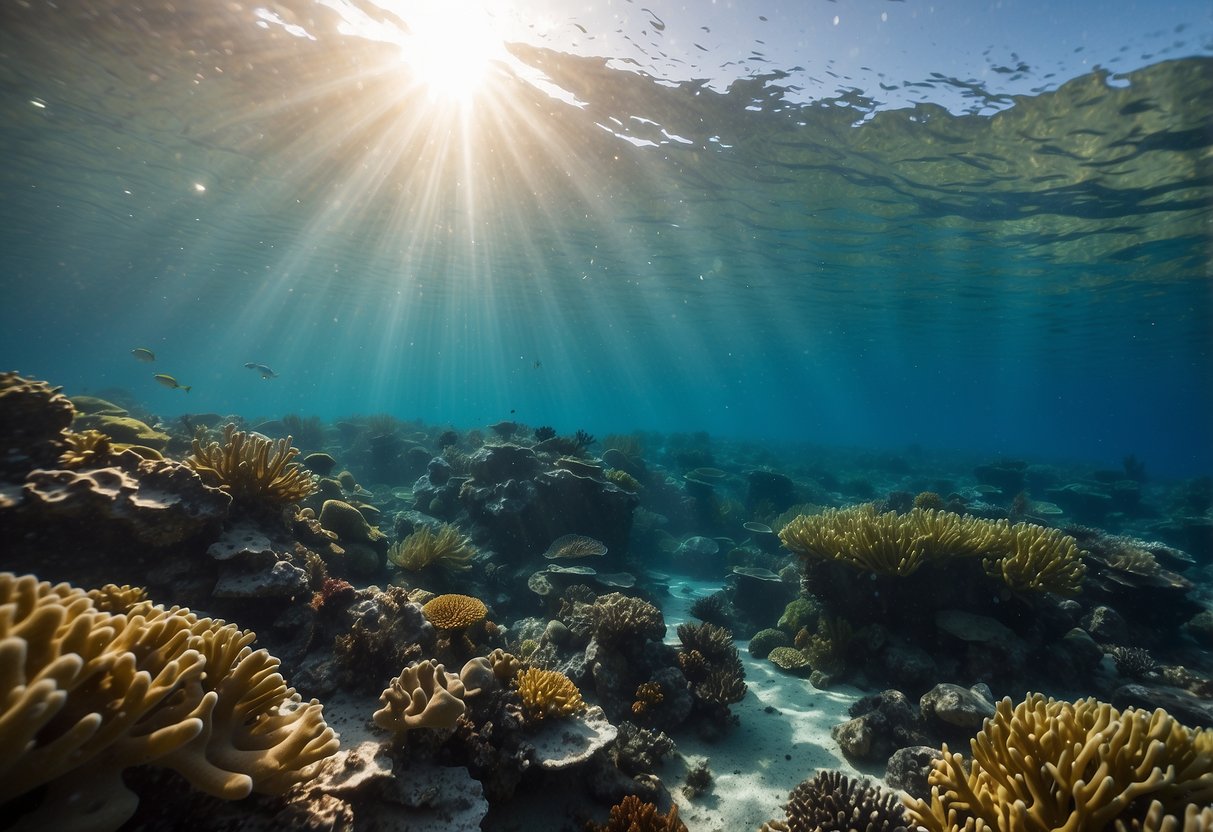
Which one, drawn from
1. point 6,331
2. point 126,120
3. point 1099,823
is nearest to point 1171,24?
point 1099,823

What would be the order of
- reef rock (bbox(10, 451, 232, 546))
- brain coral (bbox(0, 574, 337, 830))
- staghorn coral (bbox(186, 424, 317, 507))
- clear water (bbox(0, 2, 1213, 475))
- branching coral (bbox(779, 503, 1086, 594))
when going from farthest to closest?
clear water (bbox(0, 2, 1213, 475)), branching coral (bbox(779, 503, 1086, 594)), staghorn coral (bbox(186, 424, 317, 507)), reef rock (bbox(10, 451, 232, 546)), brain coral (bbox(0, 574, 337, 830))

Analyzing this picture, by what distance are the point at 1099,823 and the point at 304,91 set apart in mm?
20030

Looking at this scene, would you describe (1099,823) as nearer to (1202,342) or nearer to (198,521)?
(198,521)

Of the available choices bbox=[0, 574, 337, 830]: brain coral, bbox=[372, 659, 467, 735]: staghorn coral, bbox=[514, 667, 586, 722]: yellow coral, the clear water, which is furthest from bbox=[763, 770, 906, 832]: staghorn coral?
the clear water

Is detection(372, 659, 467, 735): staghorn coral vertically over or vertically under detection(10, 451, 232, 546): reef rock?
under

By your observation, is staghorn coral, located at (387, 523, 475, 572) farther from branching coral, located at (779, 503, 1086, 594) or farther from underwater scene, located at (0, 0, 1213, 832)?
branching coral, located at (779, 503, 1086, 594)

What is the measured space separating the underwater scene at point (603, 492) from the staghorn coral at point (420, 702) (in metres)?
0.02

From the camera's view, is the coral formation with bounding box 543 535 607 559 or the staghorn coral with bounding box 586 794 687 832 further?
the coral formation with bounding box 543 535 607 559

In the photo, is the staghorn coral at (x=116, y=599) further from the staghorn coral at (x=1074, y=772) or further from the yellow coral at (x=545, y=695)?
the staghorn coral at (x=1074, y=772)

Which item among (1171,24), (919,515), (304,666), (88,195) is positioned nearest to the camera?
(304,666)

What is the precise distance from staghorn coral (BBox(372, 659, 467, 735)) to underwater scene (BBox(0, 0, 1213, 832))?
0.02 metres

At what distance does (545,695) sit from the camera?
4656mm

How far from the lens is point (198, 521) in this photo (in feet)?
15.3

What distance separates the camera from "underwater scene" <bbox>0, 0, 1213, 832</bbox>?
2.86 metres
